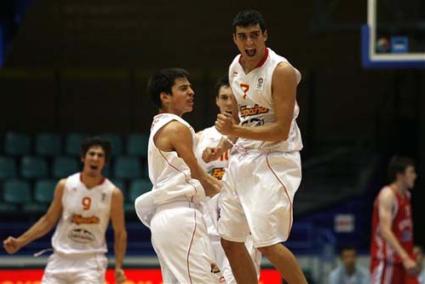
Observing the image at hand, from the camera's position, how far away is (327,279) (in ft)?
47.0

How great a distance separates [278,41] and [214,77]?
1166mm

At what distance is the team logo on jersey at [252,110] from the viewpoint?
689cm

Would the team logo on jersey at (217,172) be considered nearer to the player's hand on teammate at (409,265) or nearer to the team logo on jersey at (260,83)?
the team logo on jersey at (260,83)

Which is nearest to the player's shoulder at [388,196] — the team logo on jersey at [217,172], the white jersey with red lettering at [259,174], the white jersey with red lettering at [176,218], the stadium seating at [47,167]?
the team logo on jersey at [217,172]

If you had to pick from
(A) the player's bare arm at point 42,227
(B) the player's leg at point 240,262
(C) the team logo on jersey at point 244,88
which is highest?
(C) the team logo on jersey at point 244,88

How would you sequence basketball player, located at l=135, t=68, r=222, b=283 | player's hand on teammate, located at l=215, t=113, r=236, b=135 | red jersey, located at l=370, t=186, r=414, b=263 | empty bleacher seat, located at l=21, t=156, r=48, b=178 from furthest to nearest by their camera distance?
empty bleacher seat, located at l=21, t=156, r=48, b=178
red jersey, located at l=370, t=186, r=414, b=263
basketball player, located at l=135, t=68, r=222, b=283
player's hand on teammate, located at l=215, t=113, r=236, b=135

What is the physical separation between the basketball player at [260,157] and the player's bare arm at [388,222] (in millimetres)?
3526

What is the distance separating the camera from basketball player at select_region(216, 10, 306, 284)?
675cm

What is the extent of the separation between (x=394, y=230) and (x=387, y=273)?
1.39 feet

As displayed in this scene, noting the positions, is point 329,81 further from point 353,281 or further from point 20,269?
point 20,269

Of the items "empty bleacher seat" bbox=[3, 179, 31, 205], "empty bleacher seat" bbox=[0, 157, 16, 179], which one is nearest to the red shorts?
"empty bleacher seat" bbox=[3, 179, 31, 205]

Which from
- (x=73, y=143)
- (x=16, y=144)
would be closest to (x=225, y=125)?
(x=73, y=143)

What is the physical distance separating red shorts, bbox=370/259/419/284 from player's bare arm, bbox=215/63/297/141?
4274 millimetres

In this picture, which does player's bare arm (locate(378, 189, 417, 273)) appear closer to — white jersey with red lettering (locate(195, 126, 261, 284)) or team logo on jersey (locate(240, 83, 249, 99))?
white jersey with red lettering (locate(195, 126, 261, 284))
